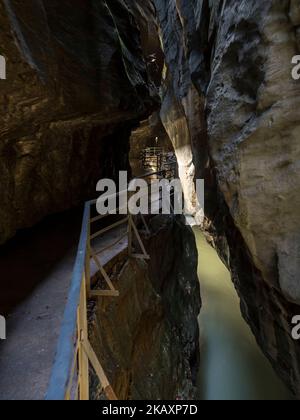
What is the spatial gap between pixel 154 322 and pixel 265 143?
4288 millimetres

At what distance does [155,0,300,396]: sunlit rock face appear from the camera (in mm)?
4414

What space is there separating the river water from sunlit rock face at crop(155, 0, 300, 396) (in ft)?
4.61

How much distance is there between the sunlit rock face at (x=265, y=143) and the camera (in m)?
4.41

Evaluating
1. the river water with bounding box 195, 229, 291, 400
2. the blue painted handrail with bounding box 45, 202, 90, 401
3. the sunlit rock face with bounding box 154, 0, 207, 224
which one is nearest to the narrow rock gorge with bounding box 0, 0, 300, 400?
the river water with bounding box 195, 229, 291, 400

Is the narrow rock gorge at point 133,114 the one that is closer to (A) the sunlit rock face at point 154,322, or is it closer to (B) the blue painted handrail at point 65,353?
(A) the sunlit rock face at point 154,322

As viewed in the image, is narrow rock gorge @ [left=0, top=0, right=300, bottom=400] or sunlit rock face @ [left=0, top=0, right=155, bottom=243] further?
narrow rock gorge @ [left=0, top=0, right=300, bottom=400]

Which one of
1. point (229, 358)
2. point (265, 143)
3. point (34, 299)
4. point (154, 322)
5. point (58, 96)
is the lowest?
point (229, 358)

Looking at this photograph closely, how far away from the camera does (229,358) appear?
861cm

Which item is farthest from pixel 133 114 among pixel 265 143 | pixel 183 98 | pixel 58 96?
pixel 183 98

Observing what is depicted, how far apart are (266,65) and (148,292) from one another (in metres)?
5.00

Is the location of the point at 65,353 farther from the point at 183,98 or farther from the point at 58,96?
the point at 183,98

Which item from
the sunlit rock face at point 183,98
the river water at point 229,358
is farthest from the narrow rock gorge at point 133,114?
the sunlit rock face at point 183,98

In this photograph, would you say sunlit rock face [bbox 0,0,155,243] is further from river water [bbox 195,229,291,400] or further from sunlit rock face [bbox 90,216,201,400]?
river water [bbox 195,229,291,400]
